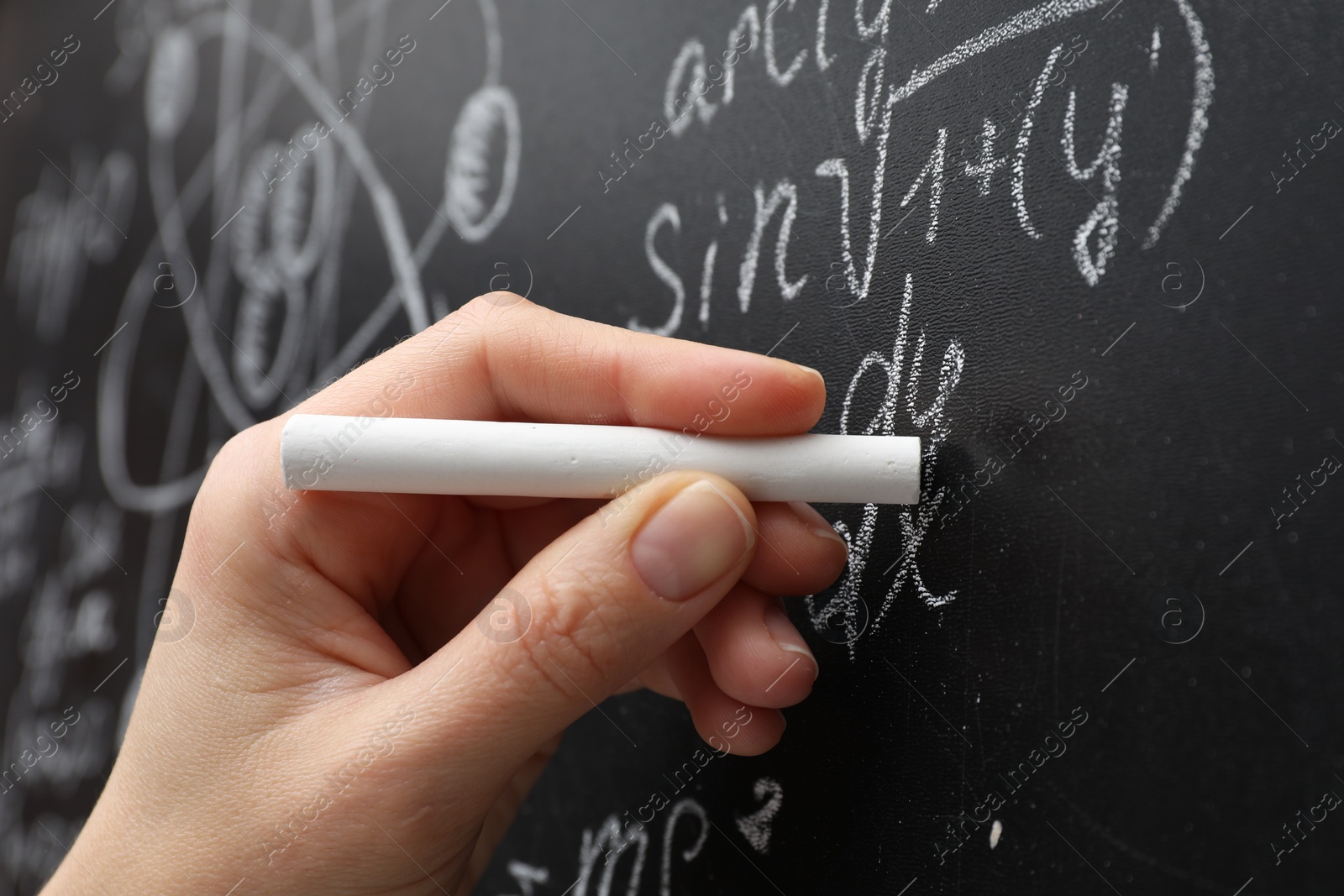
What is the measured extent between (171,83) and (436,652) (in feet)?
3.04

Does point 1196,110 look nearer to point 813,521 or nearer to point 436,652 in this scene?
point 813,521

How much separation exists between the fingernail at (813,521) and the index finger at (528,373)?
78 millimetres

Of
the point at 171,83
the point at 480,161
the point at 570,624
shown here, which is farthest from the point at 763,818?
the point at 171,83

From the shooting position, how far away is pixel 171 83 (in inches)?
41.6

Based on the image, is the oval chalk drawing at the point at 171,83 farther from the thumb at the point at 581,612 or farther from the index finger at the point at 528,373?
the thumb at the point at 581,612

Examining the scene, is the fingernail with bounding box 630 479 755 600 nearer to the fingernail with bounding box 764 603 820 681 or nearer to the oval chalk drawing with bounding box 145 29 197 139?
the fingernail with bounding box 764 603 820 681

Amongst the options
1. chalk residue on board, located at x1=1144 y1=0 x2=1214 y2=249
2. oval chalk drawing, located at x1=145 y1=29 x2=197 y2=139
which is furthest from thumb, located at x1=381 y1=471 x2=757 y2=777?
oval chalk drawing, located at x1=145 y1=29 x2=197 y2=139

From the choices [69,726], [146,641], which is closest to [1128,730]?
[146,641]

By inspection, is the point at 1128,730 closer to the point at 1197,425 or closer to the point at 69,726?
the point at 1197,425

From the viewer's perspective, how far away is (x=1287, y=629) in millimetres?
349

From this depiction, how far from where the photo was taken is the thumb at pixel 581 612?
39cm

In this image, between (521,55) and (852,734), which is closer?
(852,734)

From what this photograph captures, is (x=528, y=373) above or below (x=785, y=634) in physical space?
above

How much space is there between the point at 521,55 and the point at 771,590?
0.53 m
